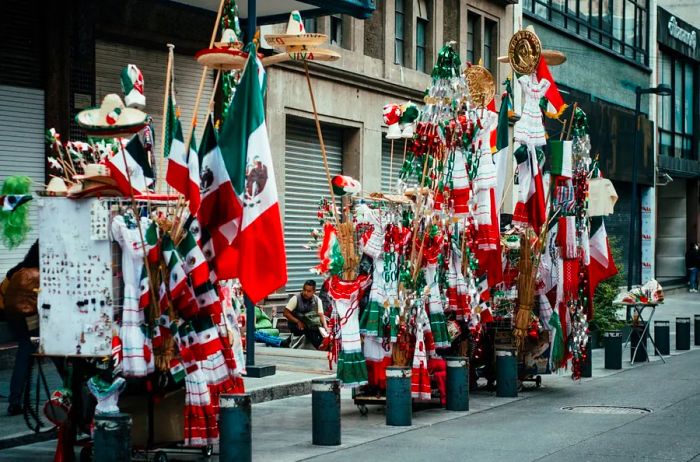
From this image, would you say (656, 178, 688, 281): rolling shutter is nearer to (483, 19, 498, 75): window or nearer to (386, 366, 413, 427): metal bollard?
(483, 19, 498, 75): window

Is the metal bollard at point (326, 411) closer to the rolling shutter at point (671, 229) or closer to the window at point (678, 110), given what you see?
the window at point (678, 110)

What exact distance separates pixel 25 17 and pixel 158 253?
8256 mm

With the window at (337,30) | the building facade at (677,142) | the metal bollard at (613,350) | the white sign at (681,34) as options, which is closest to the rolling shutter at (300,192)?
the window at (337,30)

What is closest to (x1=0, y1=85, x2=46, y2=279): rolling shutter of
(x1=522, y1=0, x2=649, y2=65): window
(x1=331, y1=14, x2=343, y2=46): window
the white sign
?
(x1=331, y1=14, x2=343, y2=46): window

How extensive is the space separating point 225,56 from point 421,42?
18240 millimetres

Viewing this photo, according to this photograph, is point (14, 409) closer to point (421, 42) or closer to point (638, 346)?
point (638, 346)

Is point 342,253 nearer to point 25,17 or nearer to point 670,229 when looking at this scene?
point 25,17

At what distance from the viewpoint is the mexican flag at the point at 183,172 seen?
31.4 ft

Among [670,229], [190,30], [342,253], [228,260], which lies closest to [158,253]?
[228,260]

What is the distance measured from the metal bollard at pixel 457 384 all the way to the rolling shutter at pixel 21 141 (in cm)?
633

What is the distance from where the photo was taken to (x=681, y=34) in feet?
157

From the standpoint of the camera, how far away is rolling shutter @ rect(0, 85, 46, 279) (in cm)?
1612

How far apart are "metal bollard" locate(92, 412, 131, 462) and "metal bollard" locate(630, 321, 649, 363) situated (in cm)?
1257

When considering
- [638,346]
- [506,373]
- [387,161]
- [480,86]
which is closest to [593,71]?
[387,161]
